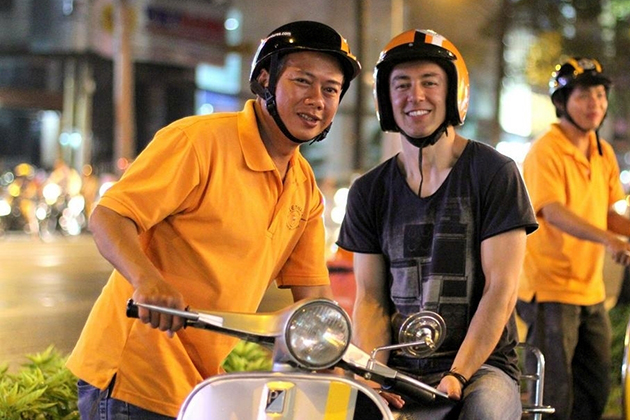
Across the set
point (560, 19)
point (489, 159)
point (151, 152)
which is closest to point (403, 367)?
point (489, 159)

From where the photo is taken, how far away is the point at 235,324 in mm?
2801

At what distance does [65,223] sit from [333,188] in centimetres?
653

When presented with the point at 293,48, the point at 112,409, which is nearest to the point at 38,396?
the point at 112,409

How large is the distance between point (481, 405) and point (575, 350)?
103 inches

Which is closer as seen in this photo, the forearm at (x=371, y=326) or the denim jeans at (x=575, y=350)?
the forearm at (x=371, y=326)

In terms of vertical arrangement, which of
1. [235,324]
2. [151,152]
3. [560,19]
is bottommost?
[235,324]

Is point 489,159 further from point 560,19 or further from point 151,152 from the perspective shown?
point 560,19

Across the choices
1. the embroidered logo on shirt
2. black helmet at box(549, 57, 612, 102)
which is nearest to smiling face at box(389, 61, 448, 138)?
the embroidered logo on shirt

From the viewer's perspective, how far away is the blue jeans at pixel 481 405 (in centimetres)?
367

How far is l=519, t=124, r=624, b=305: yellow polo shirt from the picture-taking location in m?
6.08

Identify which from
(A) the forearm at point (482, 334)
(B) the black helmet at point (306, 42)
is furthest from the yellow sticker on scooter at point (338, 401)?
(B) the black helmet at point (306, 42)

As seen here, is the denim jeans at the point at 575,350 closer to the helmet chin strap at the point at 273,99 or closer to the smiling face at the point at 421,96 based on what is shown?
the smiling face at the point at 421,96

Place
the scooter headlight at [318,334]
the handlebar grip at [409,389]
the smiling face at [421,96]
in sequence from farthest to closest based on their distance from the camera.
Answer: the smiling face at [421,96] < the handlebar grip at [409,389] < the scooter headlight at [318,334]

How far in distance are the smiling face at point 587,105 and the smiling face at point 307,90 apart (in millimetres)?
2830
